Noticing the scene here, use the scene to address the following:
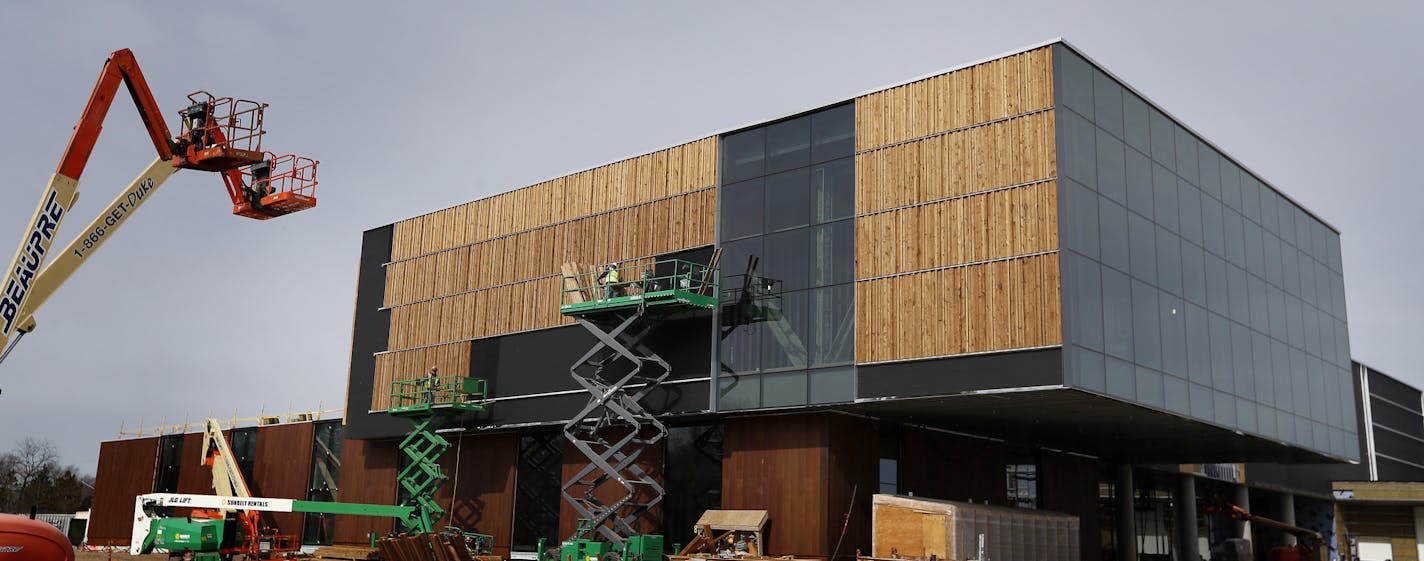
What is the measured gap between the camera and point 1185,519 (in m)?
58.8

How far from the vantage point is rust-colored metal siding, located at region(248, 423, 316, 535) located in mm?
55656

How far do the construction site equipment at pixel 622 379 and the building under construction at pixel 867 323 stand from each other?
15 cm

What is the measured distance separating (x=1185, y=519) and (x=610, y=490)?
3318 centimetres

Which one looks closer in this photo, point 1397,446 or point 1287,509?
point 1287,509

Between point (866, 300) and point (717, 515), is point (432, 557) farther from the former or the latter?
point (866, 300)

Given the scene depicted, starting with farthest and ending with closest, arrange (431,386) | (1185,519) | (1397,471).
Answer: (1397,471) < (1185,519) < (431,386)

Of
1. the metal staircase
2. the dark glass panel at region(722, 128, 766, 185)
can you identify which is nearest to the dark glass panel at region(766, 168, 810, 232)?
the dark glass panel at region(722, 128, 766, 185)

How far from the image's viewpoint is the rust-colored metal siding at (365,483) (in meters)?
50.3

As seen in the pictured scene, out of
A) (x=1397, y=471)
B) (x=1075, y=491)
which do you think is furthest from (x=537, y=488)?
(x=1397, y=471)

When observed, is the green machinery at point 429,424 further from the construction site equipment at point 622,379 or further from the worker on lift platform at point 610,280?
the worker on lift platform at point 610,280

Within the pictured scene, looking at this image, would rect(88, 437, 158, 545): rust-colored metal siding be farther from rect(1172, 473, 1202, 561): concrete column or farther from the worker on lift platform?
rect(1172, 473, 1202, 561): concrete column

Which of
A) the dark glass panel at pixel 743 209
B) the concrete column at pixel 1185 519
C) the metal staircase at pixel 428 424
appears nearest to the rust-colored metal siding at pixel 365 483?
the metal staircase at pixel 428 424

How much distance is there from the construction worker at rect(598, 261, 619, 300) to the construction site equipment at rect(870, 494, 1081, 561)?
11.5 meters

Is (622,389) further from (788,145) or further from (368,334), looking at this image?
(368,334)
